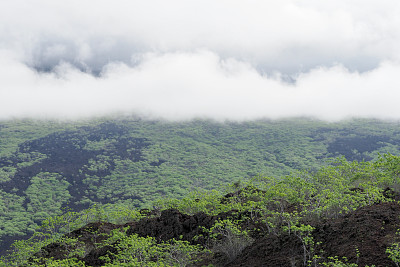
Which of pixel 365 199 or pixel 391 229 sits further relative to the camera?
pixel 365 199

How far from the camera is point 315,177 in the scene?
38.2 meters

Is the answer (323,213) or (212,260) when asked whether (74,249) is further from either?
(323,213)

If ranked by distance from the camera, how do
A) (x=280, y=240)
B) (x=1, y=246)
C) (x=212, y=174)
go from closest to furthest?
(x=280, y=240) → (x=1, y=246) → (x=212, y=174)

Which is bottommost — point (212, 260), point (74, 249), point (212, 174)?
point (212, 174)

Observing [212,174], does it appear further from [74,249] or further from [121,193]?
[74,249]

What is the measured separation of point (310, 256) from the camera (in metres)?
21.7

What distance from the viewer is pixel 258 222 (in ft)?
107

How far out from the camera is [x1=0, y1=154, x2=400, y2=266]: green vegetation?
24.8 meters

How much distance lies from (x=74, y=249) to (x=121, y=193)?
475 ft

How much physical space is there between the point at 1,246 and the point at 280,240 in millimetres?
134062

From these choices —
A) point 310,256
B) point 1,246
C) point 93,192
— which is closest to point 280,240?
point 310,256

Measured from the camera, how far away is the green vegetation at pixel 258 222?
24.8 metres

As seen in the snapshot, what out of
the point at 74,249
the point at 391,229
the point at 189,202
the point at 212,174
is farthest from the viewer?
the point at 212,174

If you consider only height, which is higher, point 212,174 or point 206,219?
point 206,219
